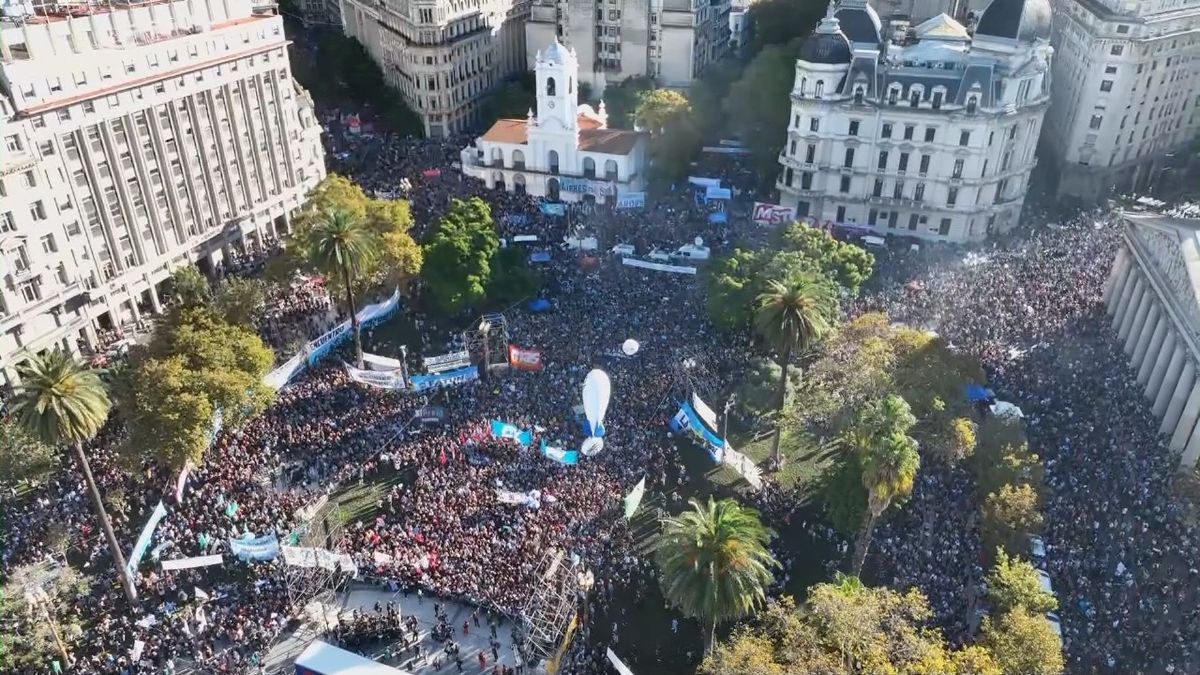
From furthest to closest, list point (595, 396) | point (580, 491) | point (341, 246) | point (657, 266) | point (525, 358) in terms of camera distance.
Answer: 1. point (657, 266)
2. point (525, 358)
3. point (341, 246)
4. point (595, 396)
5. point (580, 491)

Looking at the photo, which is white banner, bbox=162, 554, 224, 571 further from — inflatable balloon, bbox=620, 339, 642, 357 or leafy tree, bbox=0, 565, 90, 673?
inflatable balloon, bbox=620, 339, 642, 357

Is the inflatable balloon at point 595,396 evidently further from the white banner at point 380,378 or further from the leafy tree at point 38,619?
the leafy tree at point 38,619

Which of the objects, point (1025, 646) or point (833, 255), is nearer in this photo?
point (1025, 646)

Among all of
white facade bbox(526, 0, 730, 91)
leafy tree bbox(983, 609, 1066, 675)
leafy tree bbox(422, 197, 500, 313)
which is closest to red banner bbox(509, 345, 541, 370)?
leafy tree bbox(422, 197, 500, 313)

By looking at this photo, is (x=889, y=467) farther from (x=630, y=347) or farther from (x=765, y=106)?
(x=765, y=106)

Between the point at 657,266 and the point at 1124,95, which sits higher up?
the point at 1124,95

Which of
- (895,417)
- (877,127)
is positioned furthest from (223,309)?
(877,127)

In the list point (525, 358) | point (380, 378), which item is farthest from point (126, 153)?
point (525, 358)

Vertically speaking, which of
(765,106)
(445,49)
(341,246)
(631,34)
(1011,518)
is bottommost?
(1011,518)

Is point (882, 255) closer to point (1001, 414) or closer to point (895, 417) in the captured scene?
point (1001, 414)
